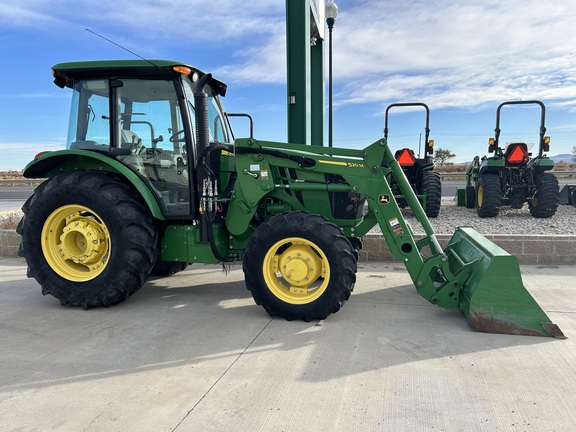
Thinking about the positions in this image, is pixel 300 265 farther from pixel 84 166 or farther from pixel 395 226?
pixel 84 166

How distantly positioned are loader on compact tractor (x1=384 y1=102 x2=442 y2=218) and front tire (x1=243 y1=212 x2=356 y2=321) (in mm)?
5996

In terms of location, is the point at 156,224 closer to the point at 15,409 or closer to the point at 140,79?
the point at 140,79

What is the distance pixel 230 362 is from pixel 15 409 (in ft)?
4.23

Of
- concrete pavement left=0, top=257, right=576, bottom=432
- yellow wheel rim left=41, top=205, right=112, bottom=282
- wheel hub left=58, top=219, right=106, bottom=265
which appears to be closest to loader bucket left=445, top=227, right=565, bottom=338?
concrete pavement left=0, top=257, right=576, bottom=432

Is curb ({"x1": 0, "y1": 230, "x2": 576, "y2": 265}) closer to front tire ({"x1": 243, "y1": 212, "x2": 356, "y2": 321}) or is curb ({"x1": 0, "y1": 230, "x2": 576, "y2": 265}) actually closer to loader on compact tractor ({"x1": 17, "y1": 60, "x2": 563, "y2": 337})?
loader on compact tractor ({"x1": 17, "y1": 60, "x2": 563, "y2": 337})

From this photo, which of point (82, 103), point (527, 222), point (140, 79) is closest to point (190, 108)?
point (140, 79)

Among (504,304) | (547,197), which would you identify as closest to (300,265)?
(504,304)

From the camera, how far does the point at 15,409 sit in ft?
8.00

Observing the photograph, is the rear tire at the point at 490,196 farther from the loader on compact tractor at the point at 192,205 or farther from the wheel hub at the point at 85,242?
the wheel hub at the point at 85,242

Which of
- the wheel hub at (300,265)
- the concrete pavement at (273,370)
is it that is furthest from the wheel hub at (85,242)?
the wheel hub at (300,265)

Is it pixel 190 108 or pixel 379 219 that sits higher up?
pixel 190 108

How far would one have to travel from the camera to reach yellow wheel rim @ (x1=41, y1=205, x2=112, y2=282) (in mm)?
4277

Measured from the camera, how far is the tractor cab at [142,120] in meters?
4.25

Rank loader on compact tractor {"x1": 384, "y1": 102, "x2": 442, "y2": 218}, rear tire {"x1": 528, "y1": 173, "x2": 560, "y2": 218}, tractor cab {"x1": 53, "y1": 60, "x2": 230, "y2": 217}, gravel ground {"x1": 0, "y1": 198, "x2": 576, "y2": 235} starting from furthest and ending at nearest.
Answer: loader on compact tractor {"x1": 384, "y1": 102, "x2": 442, "y2": 218}, rear tire {"x1": 528, "y1": 173, "x2": 560, "y2": 218}, gravel ground {"x1": 0, "y1": 198, "x2": 576, "y2": 235}, tractor cab {"x1": 53, "y1": 60, "x2": 230, "y2": 217}
